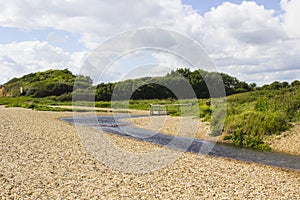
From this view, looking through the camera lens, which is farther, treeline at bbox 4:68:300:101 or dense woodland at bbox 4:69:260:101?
dense woodland at bbox 4:69:260:101

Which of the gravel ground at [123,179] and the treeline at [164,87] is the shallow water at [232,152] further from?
the treeline at [164,87]

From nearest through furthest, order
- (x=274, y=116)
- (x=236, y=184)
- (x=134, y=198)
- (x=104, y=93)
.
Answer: (x=134, y=198) → (x=236, y=184) → (x=274, y=116) → (x=104, y=93)

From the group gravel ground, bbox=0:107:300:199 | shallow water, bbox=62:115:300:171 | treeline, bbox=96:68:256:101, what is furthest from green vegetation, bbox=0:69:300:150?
gravel ground, bbox=0:107:300:199

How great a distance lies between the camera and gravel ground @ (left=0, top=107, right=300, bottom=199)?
7934mm

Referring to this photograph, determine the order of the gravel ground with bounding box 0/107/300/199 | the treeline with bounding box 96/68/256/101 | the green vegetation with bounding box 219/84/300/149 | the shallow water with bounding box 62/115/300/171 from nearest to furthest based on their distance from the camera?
1. the gravel ground with bounding box 0/107/300/199
2. the shallow water with bounding box 62/115/300/171
3. the green vegetation with bounding box 219/84/300/149
4. the treeline with bounding box 96/68/256/101

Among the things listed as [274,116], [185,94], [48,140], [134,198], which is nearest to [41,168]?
[134,198]

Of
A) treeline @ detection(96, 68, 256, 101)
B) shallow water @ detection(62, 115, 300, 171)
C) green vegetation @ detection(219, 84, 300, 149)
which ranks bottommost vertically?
shallow water @ detection(62, 115, 300, 171)

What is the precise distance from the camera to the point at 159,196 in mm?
7867

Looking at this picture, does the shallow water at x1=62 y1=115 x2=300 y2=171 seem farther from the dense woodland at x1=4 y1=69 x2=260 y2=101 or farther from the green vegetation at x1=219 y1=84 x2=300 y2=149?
the dense woodland at x1=4 y1=69 x2=260 y2=101

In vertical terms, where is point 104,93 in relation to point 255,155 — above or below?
above

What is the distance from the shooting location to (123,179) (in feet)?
30.1

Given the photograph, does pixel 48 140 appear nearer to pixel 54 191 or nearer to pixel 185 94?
pixel 54 191

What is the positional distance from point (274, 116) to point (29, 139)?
1273 centimetres

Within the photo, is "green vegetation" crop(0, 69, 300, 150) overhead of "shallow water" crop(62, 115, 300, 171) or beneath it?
overhead
